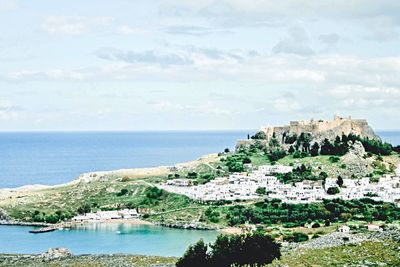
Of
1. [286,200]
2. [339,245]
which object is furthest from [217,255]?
[286,200]

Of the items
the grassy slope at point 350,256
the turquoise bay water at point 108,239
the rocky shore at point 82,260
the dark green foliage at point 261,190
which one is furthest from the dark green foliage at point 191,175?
the grassy slope at point 350,256

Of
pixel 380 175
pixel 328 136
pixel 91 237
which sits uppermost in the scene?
pixel 328 136

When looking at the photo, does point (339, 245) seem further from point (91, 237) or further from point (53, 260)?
point (91, 237)

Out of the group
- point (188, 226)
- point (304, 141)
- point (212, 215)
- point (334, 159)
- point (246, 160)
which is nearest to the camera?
point (188, 226)

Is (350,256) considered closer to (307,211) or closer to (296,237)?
(296,237)

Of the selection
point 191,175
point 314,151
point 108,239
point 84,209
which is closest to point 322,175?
point 314,151

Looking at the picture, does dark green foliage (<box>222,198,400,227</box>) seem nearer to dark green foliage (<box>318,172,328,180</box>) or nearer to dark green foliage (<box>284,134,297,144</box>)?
dark green foliage (<box>318,172,328,180</box>)
